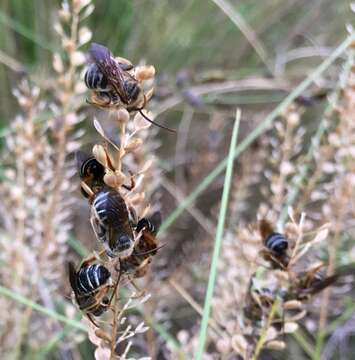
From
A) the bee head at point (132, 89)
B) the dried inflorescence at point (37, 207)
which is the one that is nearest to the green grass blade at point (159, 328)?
the dried inflorescence at point (37, 207)

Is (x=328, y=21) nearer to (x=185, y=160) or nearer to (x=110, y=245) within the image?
(x=185, y=160)

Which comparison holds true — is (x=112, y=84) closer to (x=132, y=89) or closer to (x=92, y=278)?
(x=132, y=89)

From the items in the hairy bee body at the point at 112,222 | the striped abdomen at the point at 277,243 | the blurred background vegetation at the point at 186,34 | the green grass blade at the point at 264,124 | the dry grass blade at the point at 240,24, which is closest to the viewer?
the hairy bee body at the point at 112,222

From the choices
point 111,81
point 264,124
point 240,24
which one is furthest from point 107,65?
point 240,24

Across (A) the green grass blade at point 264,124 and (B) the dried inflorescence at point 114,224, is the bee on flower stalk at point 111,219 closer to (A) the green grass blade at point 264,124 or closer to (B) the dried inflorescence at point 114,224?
(B) the dried inflorescence at point 114,224

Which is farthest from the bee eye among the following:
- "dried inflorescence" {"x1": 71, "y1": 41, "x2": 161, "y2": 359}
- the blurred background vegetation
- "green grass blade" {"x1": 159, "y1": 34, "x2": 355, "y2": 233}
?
the blurred background vegetation

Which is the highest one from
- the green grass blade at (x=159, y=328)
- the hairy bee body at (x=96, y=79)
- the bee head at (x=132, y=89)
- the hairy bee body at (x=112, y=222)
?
the hairy bee body at (x=96, y=79)

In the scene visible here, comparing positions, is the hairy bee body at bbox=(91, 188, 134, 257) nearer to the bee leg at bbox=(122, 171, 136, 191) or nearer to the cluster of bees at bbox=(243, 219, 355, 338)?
the bee leg at bbox=(122, 171, 136, 191)
